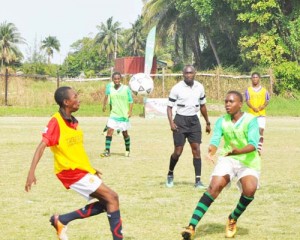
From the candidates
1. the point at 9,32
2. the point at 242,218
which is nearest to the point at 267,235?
the point at 242,218

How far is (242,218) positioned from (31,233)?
2.73m

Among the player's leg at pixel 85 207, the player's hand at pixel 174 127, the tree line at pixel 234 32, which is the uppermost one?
the tree line at pixel 234 32

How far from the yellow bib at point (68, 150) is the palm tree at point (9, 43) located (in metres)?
89.5

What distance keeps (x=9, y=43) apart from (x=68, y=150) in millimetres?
95290

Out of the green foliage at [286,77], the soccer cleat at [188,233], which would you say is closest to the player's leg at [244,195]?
the soccer cleat at [188,233]

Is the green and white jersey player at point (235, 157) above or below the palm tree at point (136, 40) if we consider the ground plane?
below

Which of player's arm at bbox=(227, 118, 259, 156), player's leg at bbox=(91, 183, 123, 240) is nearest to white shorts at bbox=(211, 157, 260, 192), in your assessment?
player's arm at bbox=(227, 118, 259, 156)

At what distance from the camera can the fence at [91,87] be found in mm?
39062

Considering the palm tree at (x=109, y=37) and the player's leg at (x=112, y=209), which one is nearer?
the player's leg at (x=112, y=209)

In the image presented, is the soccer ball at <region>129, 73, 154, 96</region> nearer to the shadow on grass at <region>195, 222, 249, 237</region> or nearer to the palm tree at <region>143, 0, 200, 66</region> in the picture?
the shadow on grass at <region>195, 222, 249, 237</region>

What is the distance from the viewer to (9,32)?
330 feet

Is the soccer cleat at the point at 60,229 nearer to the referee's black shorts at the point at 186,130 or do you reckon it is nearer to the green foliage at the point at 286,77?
the referee's black shorts at the point at 186,130

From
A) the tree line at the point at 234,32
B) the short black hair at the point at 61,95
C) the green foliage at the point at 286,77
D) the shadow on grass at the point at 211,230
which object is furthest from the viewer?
the tree line at the point at 234,32

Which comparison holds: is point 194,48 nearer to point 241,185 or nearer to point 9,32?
point 9,32
